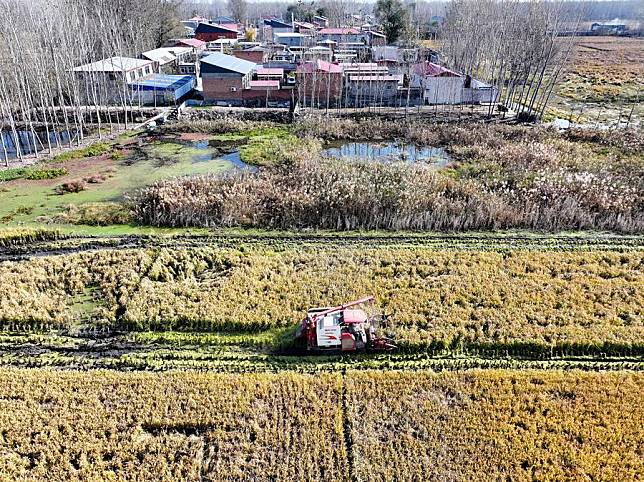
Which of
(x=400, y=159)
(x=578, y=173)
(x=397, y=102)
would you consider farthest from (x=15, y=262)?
(x=397, y=102)

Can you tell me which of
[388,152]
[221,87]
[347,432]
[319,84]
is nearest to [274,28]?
[221,87]

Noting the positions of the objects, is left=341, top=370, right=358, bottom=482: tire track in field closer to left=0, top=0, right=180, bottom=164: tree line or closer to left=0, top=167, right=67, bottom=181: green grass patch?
left=0, top=167, right=67, bottom=181: green grass patch

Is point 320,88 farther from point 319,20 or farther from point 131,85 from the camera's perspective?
point 319,20

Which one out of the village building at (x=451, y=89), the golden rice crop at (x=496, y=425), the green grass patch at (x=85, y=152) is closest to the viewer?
the golden rice crop at (x=496, y=425)

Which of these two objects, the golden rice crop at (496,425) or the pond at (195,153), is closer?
the golden rice crop at (496,425)

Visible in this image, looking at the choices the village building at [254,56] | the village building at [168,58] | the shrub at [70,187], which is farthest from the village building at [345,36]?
the shrub at [70,187]

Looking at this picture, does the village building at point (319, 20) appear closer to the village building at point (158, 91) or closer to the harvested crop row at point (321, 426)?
the village building at point (158, 91)

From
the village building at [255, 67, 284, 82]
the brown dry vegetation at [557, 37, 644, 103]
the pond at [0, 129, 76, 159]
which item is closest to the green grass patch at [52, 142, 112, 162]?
the pond at [0, 129, 76, 159]
